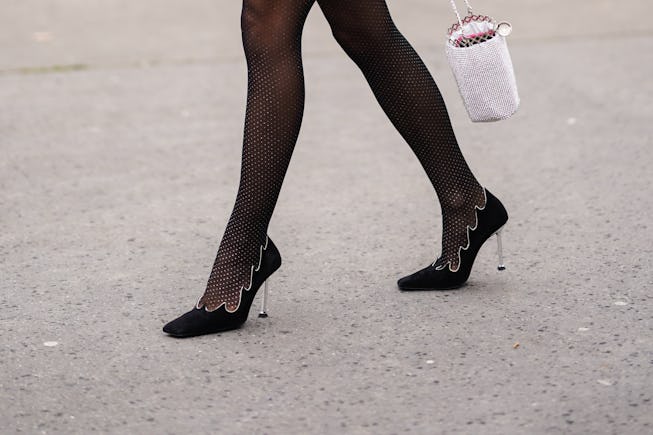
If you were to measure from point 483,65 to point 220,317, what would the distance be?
1.01 meters

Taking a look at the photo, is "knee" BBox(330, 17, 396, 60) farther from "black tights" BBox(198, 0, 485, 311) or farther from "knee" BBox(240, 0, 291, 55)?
"knee" BBox(240, 0, 291, 55)

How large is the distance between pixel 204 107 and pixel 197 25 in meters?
2.49

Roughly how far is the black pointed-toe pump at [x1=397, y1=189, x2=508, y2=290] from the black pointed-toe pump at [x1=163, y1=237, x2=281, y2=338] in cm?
53

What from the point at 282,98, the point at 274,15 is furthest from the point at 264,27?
the point at 282,98

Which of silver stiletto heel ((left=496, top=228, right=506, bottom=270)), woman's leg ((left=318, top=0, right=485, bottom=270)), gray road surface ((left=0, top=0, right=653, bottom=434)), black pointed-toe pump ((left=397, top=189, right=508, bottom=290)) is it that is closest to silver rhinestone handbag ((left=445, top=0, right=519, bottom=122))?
woman's leg ((left=318, top=0, right=485, bottom=270))

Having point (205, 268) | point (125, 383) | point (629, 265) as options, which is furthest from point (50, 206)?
point (629, 265)

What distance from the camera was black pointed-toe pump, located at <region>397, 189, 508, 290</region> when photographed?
11.9ft

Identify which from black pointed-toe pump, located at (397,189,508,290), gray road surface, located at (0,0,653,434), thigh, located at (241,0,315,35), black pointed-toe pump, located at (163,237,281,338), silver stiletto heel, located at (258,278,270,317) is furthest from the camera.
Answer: black pointed-toe pump, located at (397,189,508,290)

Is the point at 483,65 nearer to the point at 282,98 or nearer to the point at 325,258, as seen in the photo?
the point at 282,98

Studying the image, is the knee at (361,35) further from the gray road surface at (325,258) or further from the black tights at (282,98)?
the gray road surface at (325,258)

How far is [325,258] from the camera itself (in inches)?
163

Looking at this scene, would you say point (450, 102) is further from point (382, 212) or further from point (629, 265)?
point (629, 265)

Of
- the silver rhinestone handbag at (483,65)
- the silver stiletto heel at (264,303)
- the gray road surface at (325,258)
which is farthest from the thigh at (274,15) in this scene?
the gray road surface at (325,258)

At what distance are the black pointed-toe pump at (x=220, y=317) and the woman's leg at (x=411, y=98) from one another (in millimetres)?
557
